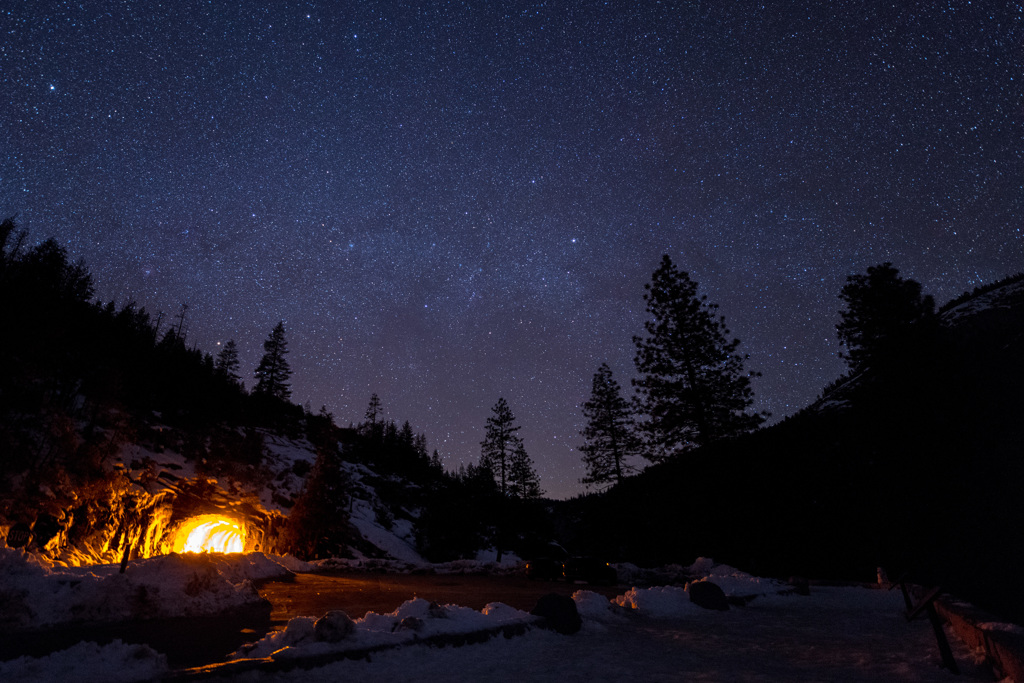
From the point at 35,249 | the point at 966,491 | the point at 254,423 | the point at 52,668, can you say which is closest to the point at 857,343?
the point at 966,491

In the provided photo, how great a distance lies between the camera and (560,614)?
8062 millimetres

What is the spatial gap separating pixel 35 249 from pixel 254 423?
39.1m

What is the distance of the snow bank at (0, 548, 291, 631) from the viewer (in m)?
8.09

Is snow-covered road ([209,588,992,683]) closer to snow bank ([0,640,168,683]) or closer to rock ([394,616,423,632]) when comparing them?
rock ([394,616,423,632])

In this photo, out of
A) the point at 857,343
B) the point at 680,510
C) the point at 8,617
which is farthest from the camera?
the point at 857,343

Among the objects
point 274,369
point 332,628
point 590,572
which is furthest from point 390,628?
point 274,369

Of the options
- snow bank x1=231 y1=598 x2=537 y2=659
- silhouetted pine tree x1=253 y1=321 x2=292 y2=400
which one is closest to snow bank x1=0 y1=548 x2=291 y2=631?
snow bank x1=231 y1=598 x2=537 y2=659

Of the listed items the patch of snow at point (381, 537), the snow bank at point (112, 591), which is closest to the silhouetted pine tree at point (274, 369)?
the patch of snow at point (381, 537)

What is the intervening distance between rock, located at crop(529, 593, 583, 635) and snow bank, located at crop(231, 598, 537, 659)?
0.27m

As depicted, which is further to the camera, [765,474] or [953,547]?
[765,474]

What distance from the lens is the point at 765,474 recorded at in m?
26.1

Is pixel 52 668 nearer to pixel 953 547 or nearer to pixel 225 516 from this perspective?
pixel 225 516

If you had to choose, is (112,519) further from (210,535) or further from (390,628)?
(390,628)

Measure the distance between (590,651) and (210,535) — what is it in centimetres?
2321
